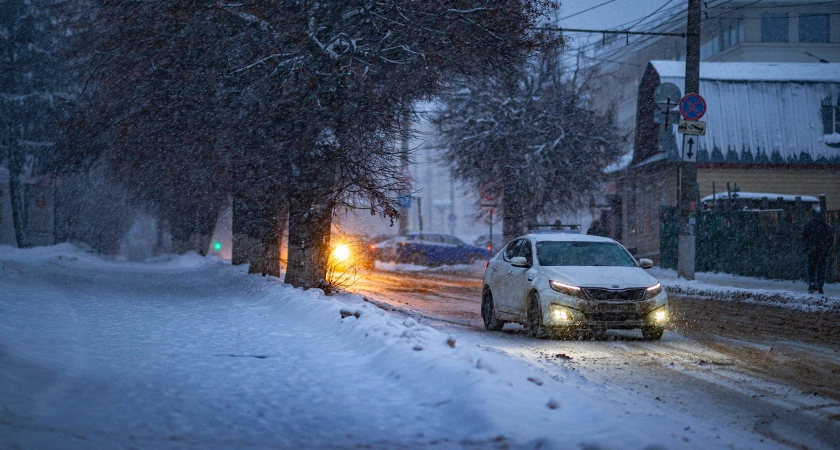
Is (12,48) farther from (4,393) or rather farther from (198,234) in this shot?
(4,393)

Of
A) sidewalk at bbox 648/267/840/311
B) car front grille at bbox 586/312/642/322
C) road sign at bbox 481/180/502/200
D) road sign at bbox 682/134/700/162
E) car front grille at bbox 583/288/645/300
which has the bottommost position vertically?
sidewalk at bbox 648/267/840/311

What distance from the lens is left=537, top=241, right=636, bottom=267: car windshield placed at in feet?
41.3

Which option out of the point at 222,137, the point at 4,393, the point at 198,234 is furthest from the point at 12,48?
the point at 4,393

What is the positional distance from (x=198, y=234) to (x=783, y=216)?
2653 cm

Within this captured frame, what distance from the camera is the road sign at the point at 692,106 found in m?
22.1

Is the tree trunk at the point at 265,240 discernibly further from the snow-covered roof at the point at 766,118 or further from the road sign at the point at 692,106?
the snow-covered roof at the point at 766,118

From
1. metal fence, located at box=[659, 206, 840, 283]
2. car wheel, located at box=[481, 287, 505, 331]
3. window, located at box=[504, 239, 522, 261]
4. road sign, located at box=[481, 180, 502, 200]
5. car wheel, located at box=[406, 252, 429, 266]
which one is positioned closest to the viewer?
car wheel, located at box=[481, 287, 505, 331]

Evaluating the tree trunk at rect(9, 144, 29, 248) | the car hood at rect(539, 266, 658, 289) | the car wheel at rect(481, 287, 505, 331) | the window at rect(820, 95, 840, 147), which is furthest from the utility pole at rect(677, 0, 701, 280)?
the tree trunk at rect(9, 144, 29, 248)

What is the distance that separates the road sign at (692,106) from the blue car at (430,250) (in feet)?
57.7

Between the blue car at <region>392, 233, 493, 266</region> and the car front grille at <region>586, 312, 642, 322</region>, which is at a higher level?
the blue car at <region>392, 233, 493, 266</region>

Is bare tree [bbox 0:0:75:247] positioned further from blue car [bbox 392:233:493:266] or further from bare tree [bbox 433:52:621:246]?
bare tree [bbox 433:52:621:246]

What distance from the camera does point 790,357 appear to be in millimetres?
9977

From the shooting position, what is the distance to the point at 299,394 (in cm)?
674

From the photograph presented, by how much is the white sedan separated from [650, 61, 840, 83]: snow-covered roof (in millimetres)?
23254
